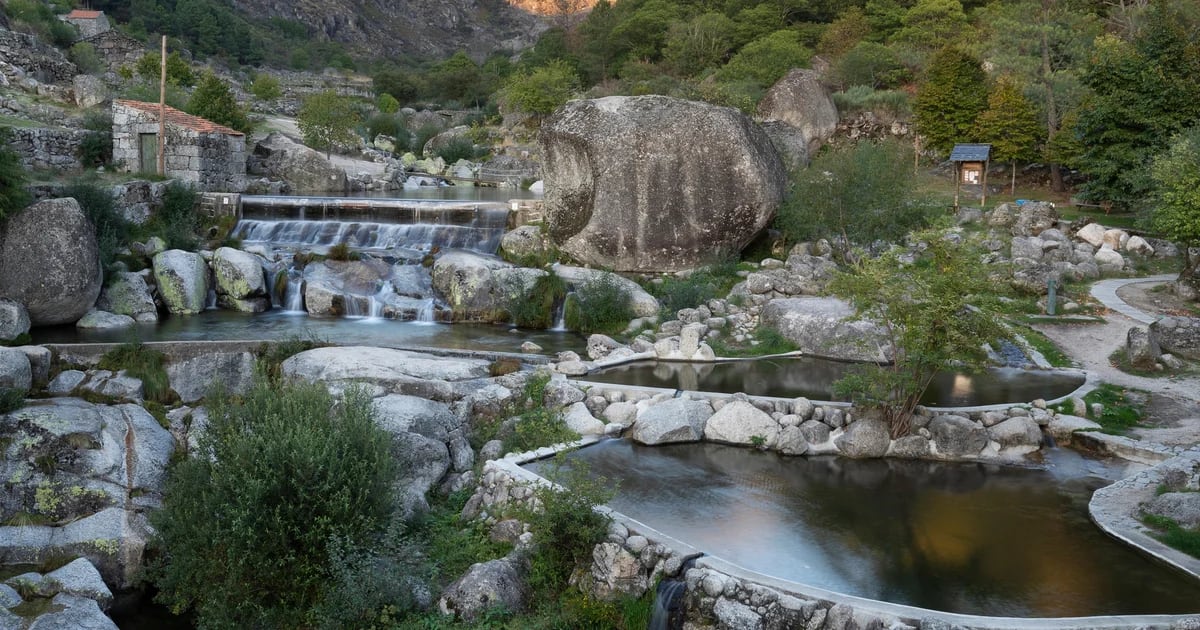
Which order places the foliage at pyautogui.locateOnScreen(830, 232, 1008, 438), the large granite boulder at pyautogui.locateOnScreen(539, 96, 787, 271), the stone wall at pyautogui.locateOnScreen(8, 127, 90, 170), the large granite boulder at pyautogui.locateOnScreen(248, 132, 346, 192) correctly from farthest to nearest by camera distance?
the large granite boulder at pyautogui.locateOnScreen(248, 132, 346, 192) < the stone wall at pyautogui.locateOnScreen(8, 127, 90, 170) < the large granite boulder at pyautogui.locateOnScreen(539, 96, 787, 271) < the foliage at pyautogui.locateOnScreen(830, 232, 1008, 438)

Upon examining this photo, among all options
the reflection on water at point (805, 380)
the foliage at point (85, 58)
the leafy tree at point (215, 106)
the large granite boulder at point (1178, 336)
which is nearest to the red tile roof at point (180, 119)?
the leafy tree at point (215, 106)

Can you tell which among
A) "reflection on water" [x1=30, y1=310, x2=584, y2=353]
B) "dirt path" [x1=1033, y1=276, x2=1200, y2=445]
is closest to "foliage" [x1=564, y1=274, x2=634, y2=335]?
"reflection on water" [x1=30, y1=310, x2=584, y2=353]

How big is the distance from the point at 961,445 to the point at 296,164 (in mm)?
27939

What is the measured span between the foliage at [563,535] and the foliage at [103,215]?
14696 millimetres

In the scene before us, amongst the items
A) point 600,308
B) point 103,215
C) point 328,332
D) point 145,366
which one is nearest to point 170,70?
point 103,215

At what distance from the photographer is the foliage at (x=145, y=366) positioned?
1363 centimetres

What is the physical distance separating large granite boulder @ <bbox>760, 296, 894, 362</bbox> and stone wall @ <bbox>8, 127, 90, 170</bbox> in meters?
21.5

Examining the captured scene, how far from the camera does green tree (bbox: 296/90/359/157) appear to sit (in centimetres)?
4078

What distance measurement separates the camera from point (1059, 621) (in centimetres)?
723

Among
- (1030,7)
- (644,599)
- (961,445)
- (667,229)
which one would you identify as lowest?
(644,599)

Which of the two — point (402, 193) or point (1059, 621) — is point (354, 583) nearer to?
point (1059, 621)

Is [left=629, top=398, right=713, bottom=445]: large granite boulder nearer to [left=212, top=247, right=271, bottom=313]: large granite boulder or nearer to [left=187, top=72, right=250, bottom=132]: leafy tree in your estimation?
[left=212, top=247, right=271, bottom=313]: large granite boulder

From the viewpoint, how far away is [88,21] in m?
60.6

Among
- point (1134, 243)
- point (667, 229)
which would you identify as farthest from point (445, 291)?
point (1134, 243)
